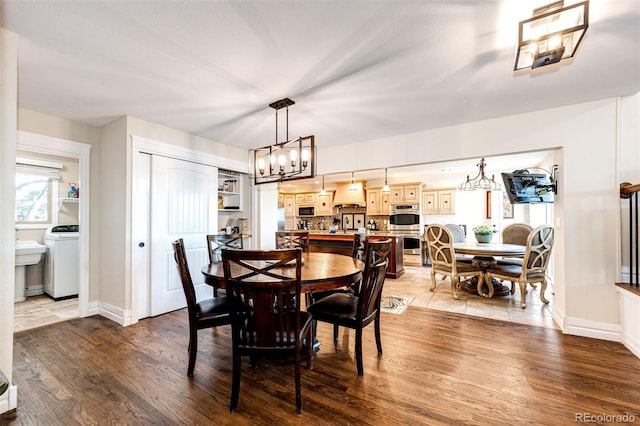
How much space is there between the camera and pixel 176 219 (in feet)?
11.8

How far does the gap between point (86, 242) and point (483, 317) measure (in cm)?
498

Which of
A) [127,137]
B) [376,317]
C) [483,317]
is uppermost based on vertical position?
[127,137]

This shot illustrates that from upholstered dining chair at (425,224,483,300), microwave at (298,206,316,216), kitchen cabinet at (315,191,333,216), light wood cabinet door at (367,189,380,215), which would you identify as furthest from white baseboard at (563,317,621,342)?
microwave at (298,206,316,216)

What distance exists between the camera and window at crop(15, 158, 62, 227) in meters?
4.25

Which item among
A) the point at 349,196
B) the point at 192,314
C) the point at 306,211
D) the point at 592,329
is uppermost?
the point at 349,196

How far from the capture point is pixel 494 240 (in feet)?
22.1

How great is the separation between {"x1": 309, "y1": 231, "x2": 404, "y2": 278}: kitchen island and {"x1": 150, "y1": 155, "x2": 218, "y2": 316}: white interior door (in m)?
2.87

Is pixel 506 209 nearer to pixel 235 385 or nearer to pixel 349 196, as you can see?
pixel 349 196

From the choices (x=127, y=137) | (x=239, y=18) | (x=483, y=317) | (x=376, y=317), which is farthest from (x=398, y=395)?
(x=127, y=137)

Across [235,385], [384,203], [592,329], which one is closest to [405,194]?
[384,203]

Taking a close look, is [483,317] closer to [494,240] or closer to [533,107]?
[533,107]

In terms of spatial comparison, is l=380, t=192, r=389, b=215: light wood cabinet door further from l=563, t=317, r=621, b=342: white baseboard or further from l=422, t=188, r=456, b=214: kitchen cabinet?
l=563, t=317, r=621, b=342: white baseboard

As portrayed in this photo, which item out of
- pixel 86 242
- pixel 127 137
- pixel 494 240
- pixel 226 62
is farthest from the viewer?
pixel 494 240

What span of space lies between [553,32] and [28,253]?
6.09 meters
